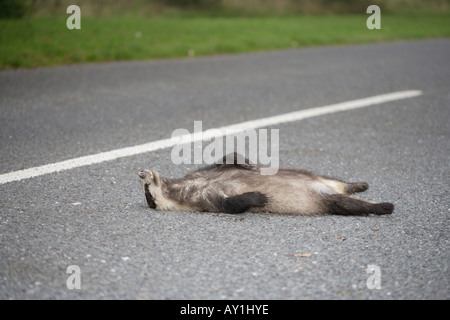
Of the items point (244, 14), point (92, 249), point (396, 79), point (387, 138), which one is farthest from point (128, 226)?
point (244, 14)

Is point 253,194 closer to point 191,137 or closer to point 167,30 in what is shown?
point 191,137

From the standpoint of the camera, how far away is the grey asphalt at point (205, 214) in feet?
9.78

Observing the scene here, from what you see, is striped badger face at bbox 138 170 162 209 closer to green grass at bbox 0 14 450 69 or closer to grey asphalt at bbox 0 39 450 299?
grey asphalt at bbox 0 39 450 299

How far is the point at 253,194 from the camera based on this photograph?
3.88 m

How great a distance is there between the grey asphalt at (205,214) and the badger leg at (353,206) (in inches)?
2.5

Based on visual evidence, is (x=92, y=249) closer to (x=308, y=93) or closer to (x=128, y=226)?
(x=128, y=226)

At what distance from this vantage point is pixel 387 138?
612 cm

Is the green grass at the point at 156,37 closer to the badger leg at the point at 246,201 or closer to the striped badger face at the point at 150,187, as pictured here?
the striped badger face at the point at 150,187

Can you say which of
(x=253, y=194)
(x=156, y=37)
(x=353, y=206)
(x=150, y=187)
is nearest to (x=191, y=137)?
(x=150, y=187)

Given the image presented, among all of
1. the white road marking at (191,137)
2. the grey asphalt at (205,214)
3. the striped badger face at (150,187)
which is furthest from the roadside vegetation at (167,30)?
the striped badger face at (150,187)

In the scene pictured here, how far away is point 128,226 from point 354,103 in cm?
494

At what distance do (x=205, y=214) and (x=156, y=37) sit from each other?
365 inches
